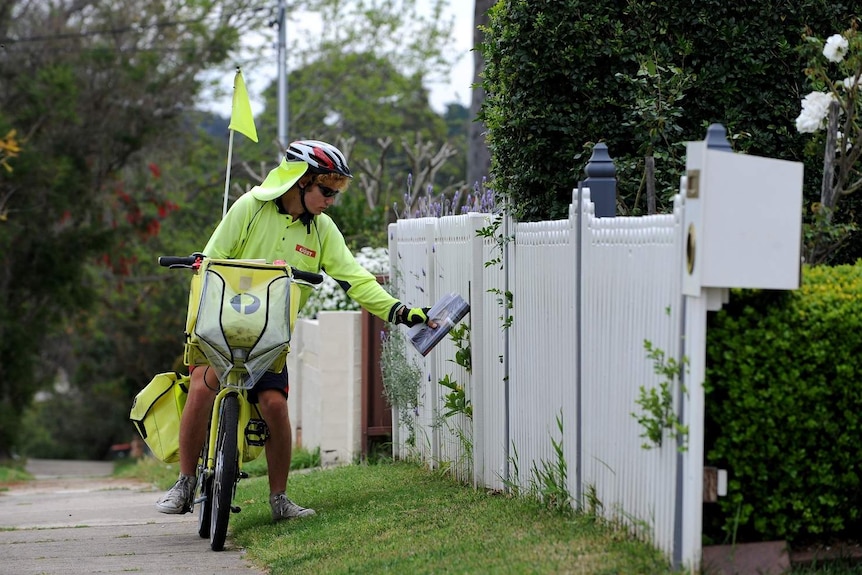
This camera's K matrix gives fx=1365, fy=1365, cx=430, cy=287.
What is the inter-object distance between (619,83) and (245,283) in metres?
2.36

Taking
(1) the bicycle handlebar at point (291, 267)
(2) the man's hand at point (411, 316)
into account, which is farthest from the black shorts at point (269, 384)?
(2) the man's hand at point (411, 316)

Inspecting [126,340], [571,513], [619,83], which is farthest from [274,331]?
[126,340]

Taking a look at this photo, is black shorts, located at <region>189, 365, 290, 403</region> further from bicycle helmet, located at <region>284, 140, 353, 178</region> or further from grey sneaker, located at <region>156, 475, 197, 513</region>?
bicycle helmet, located at <region>284, 140, 353, 178</region>

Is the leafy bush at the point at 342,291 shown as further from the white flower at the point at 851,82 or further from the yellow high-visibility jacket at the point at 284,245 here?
the white flower at the point at 851,82

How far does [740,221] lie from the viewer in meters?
4.89

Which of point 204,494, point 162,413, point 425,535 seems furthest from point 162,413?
point 425,535

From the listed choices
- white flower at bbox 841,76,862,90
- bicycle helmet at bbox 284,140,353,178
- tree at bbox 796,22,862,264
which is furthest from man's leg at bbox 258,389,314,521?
white flower at bbox 841,76,862,90

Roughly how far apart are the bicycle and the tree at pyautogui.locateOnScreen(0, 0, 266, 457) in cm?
1753

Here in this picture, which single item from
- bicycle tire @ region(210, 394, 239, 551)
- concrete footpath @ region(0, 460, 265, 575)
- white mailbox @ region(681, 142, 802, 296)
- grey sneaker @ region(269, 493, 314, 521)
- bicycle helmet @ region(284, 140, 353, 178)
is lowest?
concrete footpath @ region(0, 460, 265, 575)

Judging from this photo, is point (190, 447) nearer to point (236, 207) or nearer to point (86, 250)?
point (236, 207)

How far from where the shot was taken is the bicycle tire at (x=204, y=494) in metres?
7.28

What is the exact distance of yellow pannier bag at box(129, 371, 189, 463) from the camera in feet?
25.7

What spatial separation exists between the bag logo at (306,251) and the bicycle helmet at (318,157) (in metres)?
0.47

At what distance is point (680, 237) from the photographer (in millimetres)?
5039
